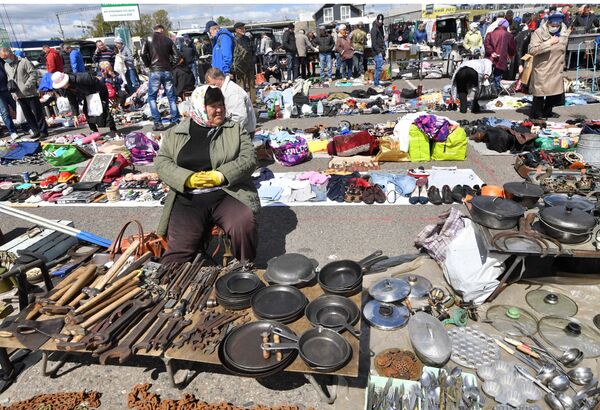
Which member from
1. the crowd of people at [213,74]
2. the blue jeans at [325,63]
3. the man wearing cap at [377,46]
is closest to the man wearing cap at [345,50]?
the crowd of people at [213,74]

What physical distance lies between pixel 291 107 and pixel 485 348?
8755 mm

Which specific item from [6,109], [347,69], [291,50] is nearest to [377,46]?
[347,69]

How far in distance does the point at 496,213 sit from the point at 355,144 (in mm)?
4031

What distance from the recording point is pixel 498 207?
3219 millimetres

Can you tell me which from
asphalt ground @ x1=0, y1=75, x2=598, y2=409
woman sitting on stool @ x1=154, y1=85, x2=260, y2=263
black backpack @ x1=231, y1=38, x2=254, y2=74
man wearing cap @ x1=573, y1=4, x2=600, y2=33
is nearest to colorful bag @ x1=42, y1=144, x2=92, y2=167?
asphalt ground @ x1=0, y1=75, x2=598, y2=409

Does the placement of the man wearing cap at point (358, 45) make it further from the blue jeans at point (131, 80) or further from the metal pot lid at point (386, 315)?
the metal pot lid at point (386, 315)

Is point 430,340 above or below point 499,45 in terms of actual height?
below

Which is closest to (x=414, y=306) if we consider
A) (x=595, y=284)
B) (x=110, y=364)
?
(x=595, y=284)

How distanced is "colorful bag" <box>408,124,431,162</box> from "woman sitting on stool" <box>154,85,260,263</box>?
12.2 ft

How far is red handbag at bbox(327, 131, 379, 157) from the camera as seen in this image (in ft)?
22.6

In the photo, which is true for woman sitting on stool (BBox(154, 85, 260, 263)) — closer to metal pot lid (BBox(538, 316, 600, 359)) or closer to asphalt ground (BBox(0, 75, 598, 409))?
asphalt ground (BBox(0, 75, 598, 409))

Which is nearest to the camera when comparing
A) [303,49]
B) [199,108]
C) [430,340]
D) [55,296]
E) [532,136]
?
[430,340]

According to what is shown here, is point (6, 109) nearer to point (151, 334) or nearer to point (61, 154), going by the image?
point (61, 154)

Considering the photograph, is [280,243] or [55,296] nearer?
[55,296]
